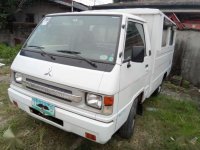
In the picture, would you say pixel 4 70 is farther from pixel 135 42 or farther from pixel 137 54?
pixel 137 54

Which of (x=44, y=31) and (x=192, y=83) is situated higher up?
(x=44, y=31)

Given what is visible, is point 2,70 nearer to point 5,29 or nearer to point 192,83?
point 192,83

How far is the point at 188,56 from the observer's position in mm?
7715

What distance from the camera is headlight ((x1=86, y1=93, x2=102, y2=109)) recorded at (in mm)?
2391

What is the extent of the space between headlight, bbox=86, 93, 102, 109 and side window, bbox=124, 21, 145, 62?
72 cm

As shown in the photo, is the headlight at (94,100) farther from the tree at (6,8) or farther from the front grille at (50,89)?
the tree at (6,8)

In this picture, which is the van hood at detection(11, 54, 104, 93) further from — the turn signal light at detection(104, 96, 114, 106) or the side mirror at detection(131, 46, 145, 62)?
the side mirror at detection(131, 46, 145, 62)

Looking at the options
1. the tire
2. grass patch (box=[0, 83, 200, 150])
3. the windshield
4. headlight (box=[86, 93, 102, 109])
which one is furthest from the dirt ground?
the windshield

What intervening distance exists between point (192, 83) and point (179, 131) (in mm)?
4290

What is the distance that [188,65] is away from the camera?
774 centimetres

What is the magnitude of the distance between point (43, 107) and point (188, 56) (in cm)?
655

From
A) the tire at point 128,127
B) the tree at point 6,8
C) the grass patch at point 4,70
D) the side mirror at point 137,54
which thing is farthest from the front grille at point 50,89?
the tree at point 6,8

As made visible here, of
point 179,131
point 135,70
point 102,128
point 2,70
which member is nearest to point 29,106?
point 102,128

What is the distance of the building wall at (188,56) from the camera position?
294 inches
